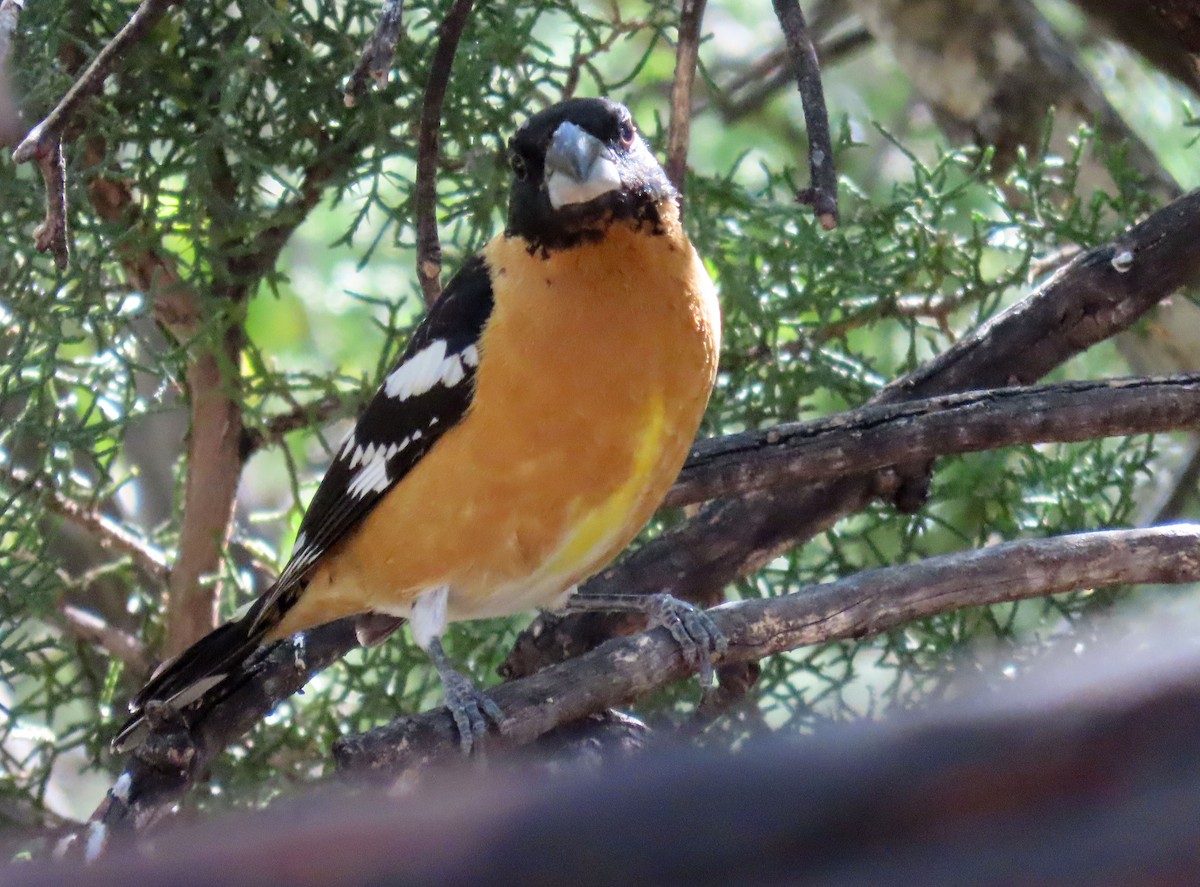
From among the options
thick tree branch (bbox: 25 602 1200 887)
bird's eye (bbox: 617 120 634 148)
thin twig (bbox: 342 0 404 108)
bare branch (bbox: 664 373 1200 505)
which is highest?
bird's eye (bbox: 617 120 634 148)

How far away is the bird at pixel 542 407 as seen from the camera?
2080 millimetres

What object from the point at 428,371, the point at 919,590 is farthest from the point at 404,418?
the point at 919,590

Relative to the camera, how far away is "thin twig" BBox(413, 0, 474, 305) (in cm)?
200

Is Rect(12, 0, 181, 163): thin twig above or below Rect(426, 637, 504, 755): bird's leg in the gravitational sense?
above

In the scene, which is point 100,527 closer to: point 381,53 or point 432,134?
point 432,134

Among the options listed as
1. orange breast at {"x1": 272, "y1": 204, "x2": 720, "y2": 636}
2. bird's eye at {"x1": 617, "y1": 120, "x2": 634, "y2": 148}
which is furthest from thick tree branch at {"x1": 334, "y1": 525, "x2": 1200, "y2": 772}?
bird's eye at {"x1": 617, "y1": 120, "x2": 634, "y2": 148}

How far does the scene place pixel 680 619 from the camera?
2.10m

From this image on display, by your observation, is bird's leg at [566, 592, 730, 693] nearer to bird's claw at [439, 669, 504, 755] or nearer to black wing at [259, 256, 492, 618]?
Result: bird's claw at [439, 669, 504, 755]

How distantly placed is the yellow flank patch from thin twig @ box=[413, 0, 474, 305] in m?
0.45

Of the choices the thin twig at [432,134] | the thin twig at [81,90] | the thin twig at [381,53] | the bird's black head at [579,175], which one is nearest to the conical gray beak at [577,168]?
the bird's black head at [579,175]

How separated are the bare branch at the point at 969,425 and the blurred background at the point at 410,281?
1.21 feet

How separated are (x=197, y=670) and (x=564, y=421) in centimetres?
81

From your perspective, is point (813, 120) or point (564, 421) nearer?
point (813, 120)

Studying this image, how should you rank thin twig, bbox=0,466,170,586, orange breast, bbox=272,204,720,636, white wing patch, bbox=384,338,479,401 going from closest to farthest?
1. orange breast, bbox=272,204,720,636
2. white wing patch, bbox=384,338,479,401
3. thin twig, bbox=0,466,170,586
